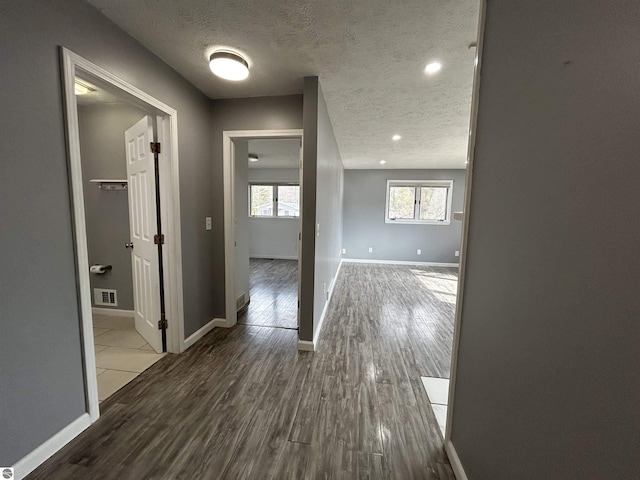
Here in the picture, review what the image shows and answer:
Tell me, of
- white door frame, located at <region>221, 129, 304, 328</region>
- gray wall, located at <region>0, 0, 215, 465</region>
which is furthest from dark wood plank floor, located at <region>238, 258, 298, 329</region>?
gray wall, located at <region>0, 0, 215, 465</region>

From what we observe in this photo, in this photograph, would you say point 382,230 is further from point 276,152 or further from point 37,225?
point 37,225

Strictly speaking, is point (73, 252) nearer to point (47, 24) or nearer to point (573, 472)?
point (47, 24)

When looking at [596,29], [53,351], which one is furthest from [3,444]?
[596,29]

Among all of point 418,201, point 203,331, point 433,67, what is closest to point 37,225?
point 203,331

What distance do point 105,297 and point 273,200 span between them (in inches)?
179

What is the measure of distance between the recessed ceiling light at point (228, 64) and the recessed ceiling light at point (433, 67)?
4.69ft

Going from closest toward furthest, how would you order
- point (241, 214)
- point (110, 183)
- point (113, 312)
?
point (110, 183)
point (113, 312)
point (241, 214)

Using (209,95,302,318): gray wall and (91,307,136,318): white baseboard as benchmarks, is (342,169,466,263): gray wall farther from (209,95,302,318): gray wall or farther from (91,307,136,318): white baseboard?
(91,307,136,318): white baseboard

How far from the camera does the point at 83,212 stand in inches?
59.1

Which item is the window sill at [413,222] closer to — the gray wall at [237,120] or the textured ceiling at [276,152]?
the textured ceiling at [276,152]

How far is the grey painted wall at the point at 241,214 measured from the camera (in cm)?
324

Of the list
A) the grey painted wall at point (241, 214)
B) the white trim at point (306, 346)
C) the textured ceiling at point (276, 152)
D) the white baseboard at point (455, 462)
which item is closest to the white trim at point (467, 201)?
the white baseboard at point (455, 462)

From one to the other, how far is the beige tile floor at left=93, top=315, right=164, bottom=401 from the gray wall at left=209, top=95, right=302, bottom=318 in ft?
3.42

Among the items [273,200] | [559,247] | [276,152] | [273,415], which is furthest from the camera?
[273,200]
